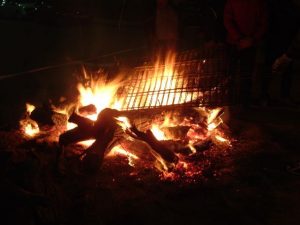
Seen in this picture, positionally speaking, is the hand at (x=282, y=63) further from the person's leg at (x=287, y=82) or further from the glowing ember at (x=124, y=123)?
the glowing ember at (x=124, y=123)

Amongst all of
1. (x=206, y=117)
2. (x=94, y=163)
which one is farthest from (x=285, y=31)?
(x=94, y=163)

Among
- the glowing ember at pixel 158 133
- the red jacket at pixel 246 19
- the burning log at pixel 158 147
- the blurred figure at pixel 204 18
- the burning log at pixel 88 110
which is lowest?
the burning log at pixel 158 147

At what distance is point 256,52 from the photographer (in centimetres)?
671

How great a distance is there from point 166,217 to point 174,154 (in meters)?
1.12

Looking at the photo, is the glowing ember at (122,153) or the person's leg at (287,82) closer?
the glowing ember at (122,153)

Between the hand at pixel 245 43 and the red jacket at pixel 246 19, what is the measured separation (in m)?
0.08

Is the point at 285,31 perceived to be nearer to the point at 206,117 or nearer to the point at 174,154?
the point at 206,117

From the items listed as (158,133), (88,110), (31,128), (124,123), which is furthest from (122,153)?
(31,128)

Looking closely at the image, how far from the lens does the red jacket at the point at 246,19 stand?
22.1 ft

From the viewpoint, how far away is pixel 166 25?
344 inches

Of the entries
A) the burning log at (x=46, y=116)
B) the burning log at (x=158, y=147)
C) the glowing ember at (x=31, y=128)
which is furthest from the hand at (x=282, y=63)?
the glowing ember at (x=31, y=128)

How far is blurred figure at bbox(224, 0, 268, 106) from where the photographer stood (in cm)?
672

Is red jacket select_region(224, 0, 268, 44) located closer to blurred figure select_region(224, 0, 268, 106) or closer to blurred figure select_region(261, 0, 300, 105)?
blurred figure select_region(224, 0, 268, 106)

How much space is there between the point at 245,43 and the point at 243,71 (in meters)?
0.51
